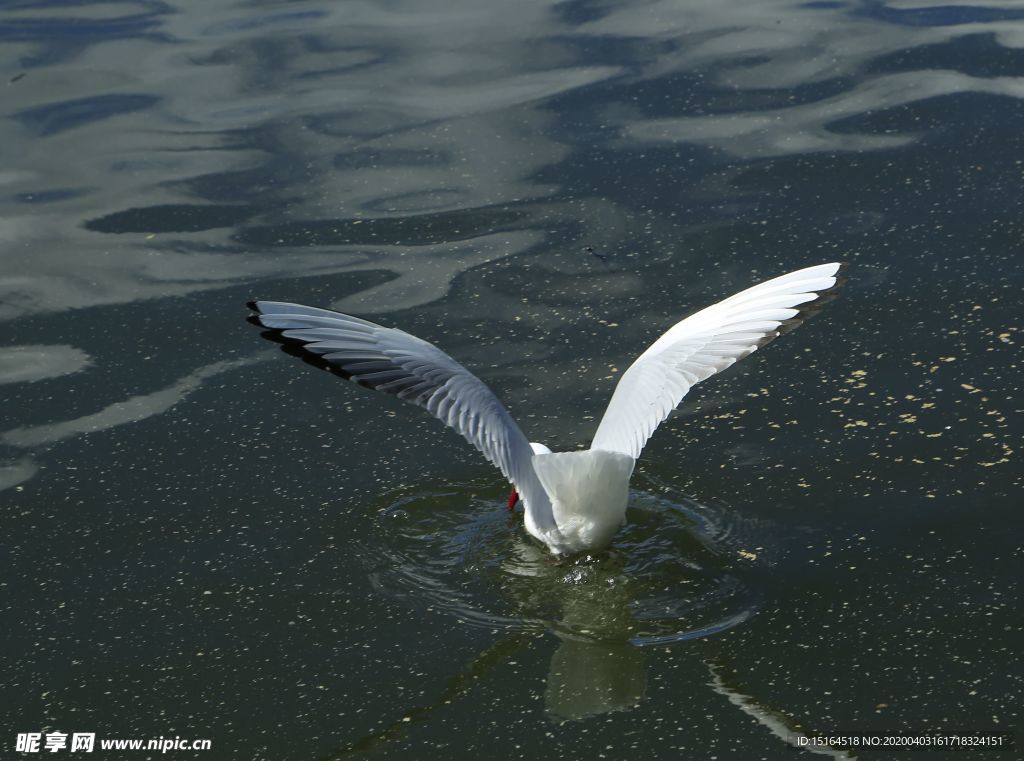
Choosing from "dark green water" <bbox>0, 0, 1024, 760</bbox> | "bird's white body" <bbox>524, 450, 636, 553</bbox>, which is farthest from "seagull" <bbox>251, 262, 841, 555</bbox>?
"dark green water" <bbox>0, 0, 1024, 760</bbox>

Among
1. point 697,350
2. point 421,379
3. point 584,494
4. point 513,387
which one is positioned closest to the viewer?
point 584,494

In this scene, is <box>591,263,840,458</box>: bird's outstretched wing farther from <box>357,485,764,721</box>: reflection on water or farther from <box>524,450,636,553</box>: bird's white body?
<box>357,485,764,721</box>: reflection on water

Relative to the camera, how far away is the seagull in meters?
3.37

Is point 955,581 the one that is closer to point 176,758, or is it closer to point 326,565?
point 326,565

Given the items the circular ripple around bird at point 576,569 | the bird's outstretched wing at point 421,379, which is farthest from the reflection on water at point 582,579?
the bird's outstretched wing at point 421,379

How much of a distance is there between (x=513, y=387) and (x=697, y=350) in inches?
27.8

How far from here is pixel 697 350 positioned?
3.72 m

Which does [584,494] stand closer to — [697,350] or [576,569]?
[576,569]

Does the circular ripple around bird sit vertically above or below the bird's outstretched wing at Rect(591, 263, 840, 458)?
below

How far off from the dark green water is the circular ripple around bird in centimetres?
1

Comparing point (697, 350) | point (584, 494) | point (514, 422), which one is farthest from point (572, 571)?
point (697, 350)

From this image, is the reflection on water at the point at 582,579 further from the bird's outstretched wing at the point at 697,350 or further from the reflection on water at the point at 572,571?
the bird's outstretched wing at the point at 697,350

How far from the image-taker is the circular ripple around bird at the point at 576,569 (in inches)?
126

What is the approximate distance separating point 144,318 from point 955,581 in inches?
112
